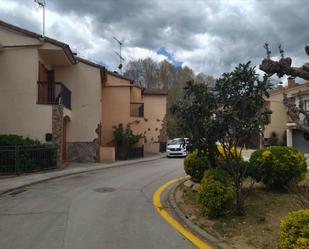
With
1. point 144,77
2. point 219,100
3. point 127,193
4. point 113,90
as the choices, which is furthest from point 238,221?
point 144,77

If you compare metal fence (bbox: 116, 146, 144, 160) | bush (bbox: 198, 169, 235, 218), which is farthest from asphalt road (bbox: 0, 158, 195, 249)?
metal fence (bbox: 116, 146, 144, 160)

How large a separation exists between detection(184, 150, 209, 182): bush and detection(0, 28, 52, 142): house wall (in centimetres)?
891

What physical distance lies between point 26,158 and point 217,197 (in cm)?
1109

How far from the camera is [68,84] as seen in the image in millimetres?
22750

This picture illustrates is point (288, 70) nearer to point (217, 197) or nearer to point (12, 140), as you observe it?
point (217, 197)

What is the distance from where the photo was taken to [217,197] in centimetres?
745

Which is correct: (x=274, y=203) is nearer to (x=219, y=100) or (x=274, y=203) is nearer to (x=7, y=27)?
(x=219, y=100)

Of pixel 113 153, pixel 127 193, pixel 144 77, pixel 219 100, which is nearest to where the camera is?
pixel 219 100

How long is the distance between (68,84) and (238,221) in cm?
1745

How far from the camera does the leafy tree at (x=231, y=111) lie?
756 cm

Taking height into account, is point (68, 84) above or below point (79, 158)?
above

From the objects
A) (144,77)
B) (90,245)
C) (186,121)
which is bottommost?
(90,245)

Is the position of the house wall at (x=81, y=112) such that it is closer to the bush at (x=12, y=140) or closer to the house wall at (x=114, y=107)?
the bush at (x=12, y=140)

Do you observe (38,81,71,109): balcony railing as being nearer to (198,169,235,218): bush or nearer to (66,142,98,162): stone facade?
(66,142,98,162): stone facade
